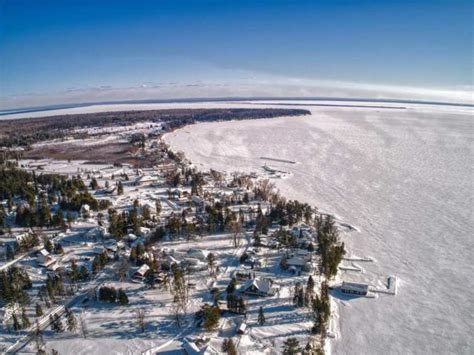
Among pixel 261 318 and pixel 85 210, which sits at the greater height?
pixel 85 210

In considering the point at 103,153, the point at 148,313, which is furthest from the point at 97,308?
the point at 103,153

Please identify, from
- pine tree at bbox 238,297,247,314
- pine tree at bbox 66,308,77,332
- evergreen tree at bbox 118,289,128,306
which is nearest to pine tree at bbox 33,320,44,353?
pine tree at bbox 66,308,77,332

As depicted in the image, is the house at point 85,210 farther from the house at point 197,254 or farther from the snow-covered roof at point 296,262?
the snow-covered roof at point 296,262

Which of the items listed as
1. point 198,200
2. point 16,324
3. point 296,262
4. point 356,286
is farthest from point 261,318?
point 198,200

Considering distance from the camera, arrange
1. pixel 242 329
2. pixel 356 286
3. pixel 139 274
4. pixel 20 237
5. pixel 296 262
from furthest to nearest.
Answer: pixel 20 237 → pixel 296 262 → pixel 139 274 → pixel 356 286 → pixel 242 329

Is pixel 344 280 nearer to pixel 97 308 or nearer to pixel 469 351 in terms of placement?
pixel 469 351

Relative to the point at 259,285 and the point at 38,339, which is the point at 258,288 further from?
the point at 38,339

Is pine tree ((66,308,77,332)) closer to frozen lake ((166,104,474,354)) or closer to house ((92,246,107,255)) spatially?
house ((92,246,107,255))
